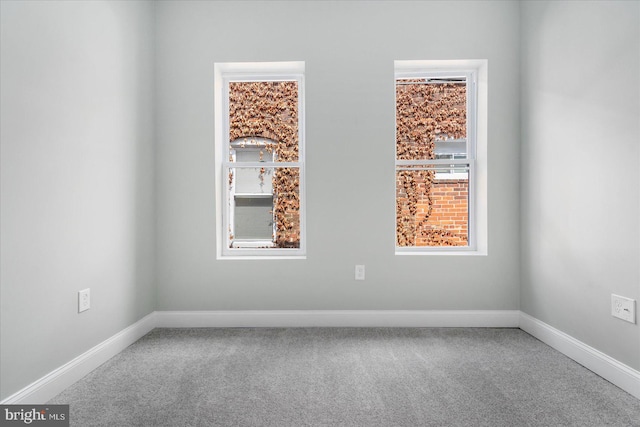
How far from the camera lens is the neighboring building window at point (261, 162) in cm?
308

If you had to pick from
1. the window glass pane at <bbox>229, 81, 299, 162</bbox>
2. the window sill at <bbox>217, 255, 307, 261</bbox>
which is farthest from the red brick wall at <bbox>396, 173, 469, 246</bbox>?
the window glass pane at <bbox>229, 81, 299, 162</bbox>

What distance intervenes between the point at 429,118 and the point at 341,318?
1.85 metres

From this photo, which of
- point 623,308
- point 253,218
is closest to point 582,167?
point 623,308

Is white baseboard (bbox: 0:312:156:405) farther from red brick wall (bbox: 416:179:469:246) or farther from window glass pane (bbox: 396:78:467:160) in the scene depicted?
window glass pane (bbox: 396:78:467:160)

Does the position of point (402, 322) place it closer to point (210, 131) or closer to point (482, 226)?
point (482, 226)

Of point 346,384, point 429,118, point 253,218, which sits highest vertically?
point 429,118

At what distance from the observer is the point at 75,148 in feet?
6.70

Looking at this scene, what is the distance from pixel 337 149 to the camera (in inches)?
114

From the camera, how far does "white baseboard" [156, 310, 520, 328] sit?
2885mm

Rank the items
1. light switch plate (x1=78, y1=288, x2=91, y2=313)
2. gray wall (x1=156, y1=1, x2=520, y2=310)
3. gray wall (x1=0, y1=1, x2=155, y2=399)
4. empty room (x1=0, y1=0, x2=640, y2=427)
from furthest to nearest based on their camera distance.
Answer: gray wall (x1=156, y1=1, x2=520, y2=310) → light switch plate (x1=78, y1=288, x2=91, y2=313) → empty room (x1=0, y1=0, x2=640, y2=427) → gray wall (x1=0, y1=1, x2=155, y2=399)

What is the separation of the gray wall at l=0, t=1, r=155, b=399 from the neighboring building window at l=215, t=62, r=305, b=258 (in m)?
0.62

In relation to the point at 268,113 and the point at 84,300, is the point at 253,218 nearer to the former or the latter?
the point at 268,113

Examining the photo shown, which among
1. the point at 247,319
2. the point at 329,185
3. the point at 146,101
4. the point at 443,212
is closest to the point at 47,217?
the point at 146,101

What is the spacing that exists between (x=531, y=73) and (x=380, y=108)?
1158 millimetres
